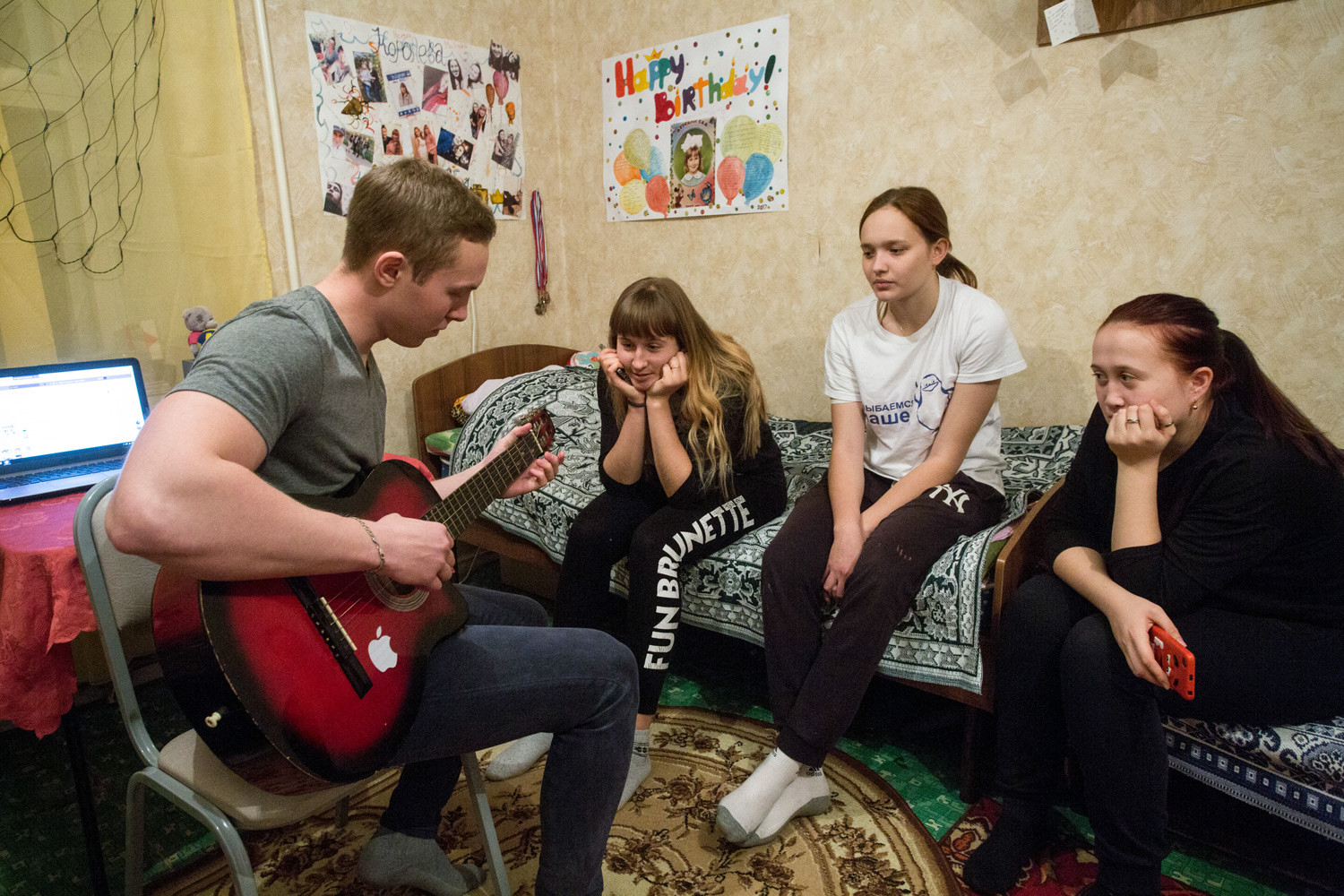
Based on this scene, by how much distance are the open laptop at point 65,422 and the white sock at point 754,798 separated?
4.67 ft

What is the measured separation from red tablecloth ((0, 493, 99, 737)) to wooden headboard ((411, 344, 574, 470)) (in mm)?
1539

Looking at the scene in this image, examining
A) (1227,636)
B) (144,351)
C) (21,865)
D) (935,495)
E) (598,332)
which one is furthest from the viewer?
(598,332)

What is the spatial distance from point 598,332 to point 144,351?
163cm

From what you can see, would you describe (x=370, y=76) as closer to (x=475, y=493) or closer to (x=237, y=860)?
(x=475, y=493)

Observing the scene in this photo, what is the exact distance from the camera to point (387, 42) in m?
2.56

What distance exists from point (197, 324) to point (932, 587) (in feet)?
6.45

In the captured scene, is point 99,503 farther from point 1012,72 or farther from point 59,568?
point 1012,72

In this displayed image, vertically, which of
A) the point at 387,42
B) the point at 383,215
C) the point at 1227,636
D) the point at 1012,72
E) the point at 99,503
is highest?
the point at 387,42

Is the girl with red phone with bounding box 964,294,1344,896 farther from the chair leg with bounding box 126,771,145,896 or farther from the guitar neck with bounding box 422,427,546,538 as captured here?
the chair leg with bounding box 126,771,145,896

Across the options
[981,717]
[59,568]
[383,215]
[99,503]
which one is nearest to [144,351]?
[59,568]

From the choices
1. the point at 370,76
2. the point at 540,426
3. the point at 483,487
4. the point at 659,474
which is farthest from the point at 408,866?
the point at 370,76

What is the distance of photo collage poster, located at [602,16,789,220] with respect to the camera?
2.59 m

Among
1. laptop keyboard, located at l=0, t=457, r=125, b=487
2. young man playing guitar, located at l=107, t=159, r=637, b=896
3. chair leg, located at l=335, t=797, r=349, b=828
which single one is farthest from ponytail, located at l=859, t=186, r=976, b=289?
laptop keyboard, located at l=0, t=457, r=125, b=487

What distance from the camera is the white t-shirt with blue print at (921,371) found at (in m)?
1.63
